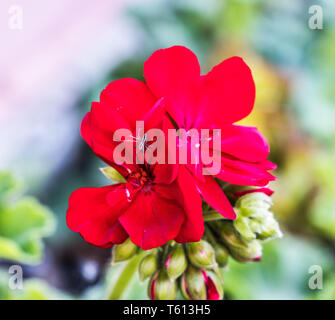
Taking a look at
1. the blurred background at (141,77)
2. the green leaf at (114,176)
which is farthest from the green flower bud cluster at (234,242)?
the blurred background at (141,77)

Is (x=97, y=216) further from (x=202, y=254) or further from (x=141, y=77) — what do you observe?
(x=141, y=77)

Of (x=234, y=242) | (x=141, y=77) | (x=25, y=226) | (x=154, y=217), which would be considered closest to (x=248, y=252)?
(x=234, y=242)

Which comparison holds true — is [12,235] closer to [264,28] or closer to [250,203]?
[250,203]

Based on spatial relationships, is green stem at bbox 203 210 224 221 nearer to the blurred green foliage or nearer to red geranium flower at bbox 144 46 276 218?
red geranium flower at bbox 144 46 276 218

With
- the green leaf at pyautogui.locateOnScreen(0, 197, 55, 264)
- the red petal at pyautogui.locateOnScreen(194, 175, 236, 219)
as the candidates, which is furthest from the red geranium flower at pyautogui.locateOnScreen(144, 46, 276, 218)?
the green leaf at pyautogui.locateOnScreen(0, 197, 55, 264)

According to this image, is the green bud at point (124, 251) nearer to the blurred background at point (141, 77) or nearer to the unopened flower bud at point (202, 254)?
the unopened flower bud at point (202, 254)

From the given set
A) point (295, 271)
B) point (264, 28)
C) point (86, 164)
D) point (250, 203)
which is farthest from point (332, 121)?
point (250, 203)
